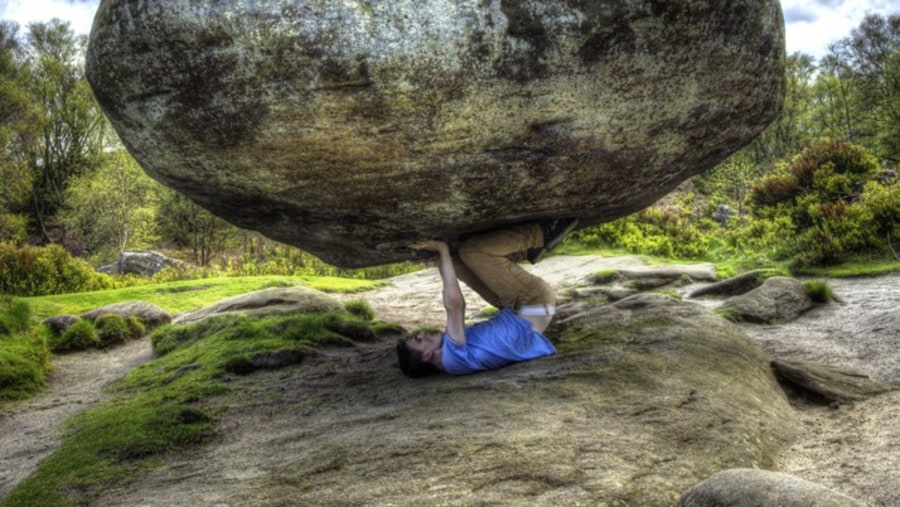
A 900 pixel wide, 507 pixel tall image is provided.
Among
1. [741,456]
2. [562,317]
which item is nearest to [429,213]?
[741,456]

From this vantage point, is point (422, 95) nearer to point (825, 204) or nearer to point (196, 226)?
point (825, 204)

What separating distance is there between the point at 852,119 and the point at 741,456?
60.0 meters

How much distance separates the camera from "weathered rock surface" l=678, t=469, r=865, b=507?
3613 millimetres

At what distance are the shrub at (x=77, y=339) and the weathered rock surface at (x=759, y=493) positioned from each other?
12.3 m

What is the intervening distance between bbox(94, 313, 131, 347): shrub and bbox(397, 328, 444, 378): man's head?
27.8 feet

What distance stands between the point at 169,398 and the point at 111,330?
6.67 metres

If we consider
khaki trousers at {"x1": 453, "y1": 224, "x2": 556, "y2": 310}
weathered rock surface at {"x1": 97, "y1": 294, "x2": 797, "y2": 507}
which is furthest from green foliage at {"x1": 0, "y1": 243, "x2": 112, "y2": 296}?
khaki trousers at {"x1": 453, "y1": 224, "x2": 556, "y2": 310}

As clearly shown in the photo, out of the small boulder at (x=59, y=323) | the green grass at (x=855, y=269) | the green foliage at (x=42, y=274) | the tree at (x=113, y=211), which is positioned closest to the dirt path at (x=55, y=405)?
the small boulder at (x=59, y=323)

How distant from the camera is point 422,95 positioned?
5.39 m

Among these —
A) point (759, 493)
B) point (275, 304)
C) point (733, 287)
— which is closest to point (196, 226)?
point (275, 304)

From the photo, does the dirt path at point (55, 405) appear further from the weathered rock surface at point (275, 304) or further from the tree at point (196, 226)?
the tree at point (196, 226)

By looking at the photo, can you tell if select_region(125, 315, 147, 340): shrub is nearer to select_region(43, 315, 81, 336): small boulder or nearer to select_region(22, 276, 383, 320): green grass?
select_region(43, 315, 81, 336): small boulder

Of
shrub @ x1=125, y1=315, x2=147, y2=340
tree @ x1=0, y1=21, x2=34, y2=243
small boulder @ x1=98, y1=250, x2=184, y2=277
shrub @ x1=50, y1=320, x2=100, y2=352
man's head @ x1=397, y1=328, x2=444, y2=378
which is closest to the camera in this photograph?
man's head @ x1=397, y1=328, x2=444, y2=378

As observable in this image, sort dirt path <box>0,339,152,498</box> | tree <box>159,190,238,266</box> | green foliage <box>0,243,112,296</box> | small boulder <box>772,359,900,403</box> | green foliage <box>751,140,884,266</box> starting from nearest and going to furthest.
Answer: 1. dirt path <box>0,339,152,498</box>
2. small boulder <box>772,359,900,403</box>
3. green foliage <box>751,140,884,266</box>
4. green foliage <box>0,243,112,296</box>
5. tree <box>159,190,238,266</box>
